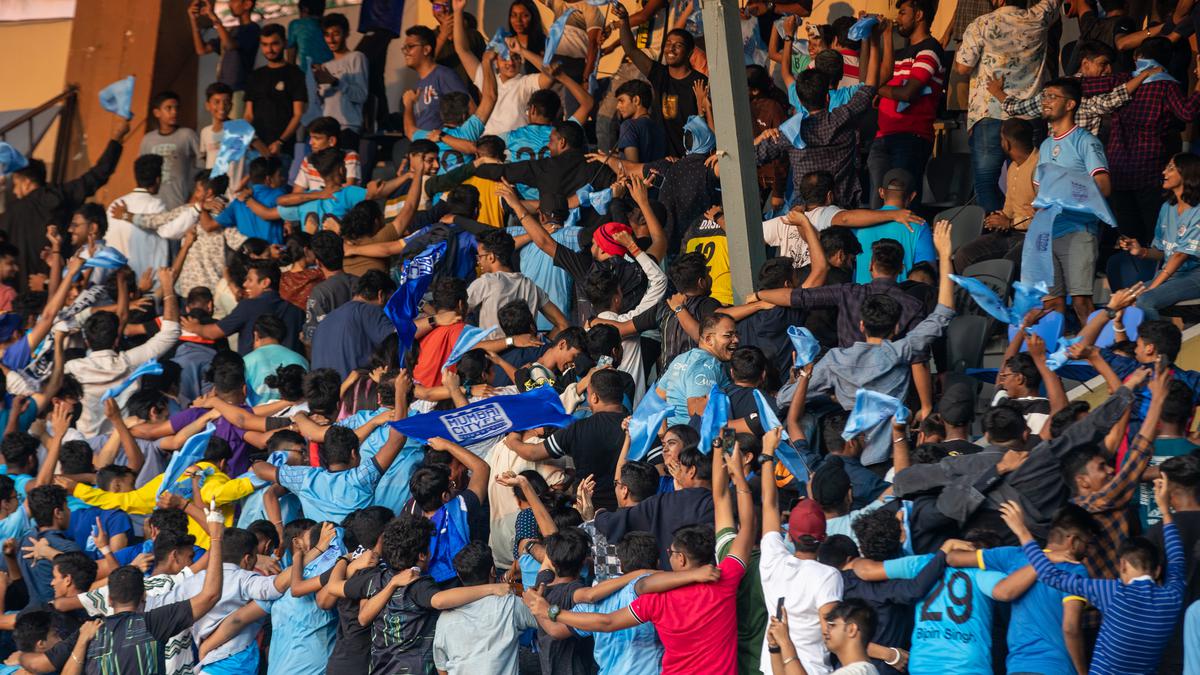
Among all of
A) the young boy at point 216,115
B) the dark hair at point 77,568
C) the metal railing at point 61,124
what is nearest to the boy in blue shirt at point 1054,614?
the dark hair at point 77,568

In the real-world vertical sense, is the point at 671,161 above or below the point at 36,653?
above

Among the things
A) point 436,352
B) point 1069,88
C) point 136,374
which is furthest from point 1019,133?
point 136,374

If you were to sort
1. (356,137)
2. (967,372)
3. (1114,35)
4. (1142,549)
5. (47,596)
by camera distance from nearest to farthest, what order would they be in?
(1142,549) < (967,372) < (47,596) < (1114,35) < (356,137)

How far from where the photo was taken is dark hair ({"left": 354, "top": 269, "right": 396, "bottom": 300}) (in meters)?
10.8

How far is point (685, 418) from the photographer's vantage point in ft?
29.1

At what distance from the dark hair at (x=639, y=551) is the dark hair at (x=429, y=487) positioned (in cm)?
140

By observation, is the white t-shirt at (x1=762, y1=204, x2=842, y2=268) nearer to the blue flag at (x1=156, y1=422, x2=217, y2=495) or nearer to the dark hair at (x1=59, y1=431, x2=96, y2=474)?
the blue flag at (x1=156, y1=422, x2=217, y2=495)

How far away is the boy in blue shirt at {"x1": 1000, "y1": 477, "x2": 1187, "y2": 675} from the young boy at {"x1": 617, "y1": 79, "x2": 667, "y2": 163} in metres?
5.47

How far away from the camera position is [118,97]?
50.3 ft

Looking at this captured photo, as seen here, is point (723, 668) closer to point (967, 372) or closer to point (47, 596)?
point (967, 372)

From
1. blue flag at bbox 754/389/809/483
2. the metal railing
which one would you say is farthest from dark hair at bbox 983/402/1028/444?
the metal railing

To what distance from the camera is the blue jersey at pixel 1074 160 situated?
967cm

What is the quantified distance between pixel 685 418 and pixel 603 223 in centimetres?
245

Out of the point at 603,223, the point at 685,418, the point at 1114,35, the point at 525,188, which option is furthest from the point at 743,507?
the point at 1114,35
